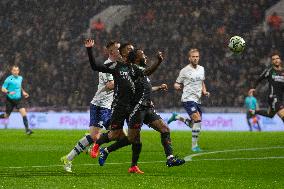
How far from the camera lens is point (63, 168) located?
1200 centimetres

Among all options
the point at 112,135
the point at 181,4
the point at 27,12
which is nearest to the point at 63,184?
the point at 112,135

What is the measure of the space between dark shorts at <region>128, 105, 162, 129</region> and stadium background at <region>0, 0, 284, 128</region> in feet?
66.4

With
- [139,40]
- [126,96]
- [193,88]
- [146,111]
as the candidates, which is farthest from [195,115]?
[139,40]

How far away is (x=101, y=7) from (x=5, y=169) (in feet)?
94.5

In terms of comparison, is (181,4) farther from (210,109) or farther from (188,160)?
(188,160)

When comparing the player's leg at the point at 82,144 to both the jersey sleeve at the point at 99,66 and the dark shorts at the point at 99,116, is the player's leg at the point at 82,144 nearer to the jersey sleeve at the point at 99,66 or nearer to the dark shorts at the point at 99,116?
the dark shorts at the point at 99,116

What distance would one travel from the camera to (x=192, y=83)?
715 inches

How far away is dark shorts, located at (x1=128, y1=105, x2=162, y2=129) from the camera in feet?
37.1

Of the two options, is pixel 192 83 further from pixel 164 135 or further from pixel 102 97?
pixel 164 135

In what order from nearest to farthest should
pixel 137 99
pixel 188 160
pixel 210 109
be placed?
pixel 137 99, pixel 188 160, pixel 210 109

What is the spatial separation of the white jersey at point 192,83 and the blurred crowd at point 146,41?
13.9m

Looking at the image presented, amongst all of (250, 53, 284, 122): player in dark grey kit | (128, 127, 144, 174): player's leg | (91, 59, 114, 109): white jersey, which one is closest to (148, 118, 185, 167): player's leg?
(128, 127, 144, 174): player's leg

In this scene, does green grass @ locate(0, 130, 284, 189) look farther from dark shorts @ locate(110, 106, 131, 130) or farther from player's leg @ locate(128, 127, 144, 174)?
dark shorts @ locate(110, 106, 131, 130)

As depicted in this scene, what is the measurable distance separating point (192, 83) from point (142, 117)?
6.96 m
